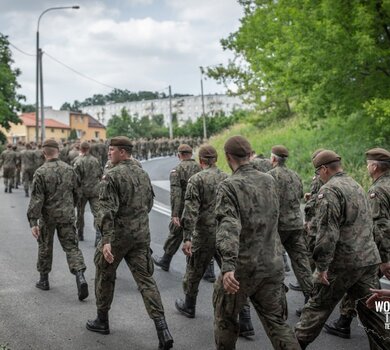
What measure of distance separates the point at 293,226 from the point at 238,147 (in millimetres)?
2448

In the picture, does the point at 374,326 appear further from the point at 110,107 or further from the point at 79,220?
the point at 110,107

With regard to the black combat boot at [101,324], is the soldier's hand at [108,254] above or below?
above

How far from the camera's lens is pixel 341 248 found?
4363 millimetres

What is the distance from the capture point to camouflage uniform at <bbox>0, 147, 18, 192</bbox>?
61.4 feet

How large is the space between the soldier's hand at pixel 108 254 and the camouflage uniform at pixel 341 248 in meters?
1.90

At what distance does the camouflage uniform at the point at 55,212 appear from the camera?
22.5 ft

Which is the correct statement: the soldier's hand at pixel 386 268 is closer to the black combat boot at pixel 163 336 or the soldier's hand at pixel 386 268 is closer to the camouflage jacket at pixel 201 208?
the camouflage jacket at pixel 201 208

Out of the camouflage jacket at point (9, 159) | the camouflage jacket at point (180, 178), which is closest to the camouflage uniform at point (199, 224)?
the camouflage jacket at point (180, 178)

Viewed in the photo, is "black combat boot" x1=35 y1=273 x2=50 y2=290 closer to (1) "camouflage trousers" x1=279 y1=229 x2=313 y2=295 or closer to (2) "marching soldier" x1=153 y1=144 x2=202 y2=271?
(2) "marching soldier" x1=153 y1=144 x2=202 y2=271

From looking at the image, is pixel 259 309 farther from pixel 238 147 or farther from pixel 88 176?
pixel 88 176

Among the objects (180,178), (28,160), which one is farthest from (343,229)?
(28,160)

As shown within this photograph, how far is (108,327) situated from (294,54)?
10703mm

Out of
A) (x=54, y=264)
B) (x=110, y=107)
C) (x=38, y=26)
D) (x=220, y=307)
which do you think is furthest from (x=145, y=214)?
(x=110, y=107)

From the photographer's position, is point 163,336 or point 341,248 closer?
point 341,248
